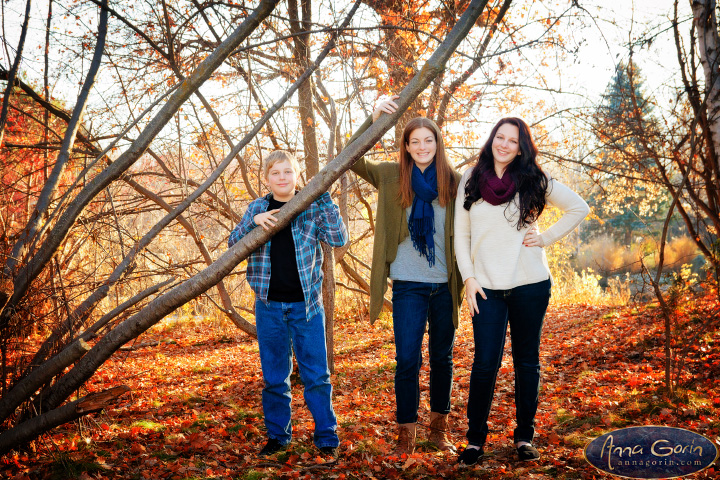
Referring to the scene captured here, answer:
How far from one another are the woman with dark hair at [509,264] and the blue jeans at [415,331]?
27 cm

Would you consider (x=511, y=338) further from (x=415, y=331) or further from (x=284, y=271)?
(x=284, y=271)

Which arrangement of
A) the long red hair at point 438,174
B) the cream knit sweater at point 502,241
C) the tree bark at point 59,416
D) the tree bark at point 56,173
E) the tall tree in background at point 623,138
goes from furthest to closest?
the tall tree in background at point 623,138, the long red hair at point 438,174, the tree bark at point 56,173, the cream knit sweater at point 502,241, the tree bark at point 59,416

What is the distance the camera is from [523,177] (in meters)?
2.74

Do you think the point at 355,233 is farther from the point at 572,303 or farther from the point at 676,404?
the point at 676,404

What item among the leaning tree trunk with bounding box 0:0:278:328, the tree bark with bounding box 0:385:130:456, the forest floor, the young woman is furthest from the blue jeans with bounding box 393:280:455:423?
the leaning tree trunk with bounding box 0:0:278:328

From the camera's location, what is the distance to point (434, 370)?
307 cm

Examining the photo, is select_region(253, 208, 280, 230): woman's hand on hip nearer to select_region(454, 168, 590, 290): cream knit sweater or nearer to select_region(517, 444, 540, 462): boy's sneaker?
select_region(454, 168, 590, 290): cream knit sweater

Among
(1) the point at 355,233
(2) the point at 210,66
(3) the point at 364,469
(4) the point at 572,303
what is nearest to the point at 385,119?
(2) the point at 210,66

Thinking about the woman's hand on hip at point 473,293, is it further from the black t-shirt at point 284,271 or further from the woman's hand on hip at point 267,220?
the woman's hand on hip at point 267,220

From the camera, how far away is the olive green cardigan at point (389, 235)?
2984mm

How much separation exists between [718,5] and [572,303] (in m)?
6.55

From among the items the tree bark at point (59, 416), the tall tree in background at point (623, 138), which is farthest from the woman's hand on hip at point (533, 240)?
the tree bark at point (59, 416)

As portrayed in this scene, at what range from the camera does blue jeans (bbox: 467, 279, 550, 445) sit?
2.71 meters

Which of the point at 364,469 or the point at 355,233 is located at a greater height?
the point at 355,233
